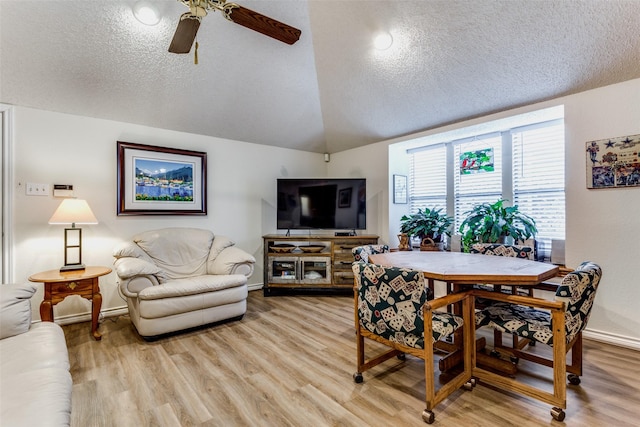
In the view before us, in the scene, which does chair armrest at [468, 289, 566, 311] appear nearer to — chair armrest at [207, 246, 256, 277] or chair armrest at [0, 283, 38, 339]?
chair armrest at [207, 246, 256, 277]

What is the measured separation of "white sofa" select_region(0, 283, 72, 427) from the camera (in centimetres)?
103

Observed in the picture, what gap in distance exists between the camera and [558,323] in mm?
1672

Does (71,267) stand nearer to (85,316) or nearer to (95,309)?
(95,309)

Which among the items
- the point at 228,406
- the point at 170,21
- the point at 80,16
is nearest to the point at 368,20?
the point at 170,21

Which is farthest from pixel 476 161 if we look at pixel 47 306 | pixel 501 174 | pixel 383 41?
pixel 47 306

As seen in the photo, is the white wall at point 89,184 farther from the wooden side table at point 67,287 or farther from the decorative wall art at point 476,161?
the decorative wall art at point 476,161

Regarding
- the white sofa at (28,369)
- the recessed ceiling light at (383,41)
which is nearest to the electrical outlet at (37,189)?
the white sofa at (28,369)

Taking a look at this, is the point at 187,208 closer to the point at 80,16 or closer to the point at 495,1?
the point at 80,16

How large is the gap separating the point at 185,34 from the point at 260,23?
1.75ft

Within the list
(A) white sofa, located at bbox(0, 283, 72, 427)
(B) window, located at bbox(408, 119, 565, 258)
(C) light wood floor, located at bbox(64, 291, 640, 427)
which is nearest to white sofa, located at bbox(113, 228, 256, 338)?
(C) light wood floor, located at bbox(64, 291, 640, 427)

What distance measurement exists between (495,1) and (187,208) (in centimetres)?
386

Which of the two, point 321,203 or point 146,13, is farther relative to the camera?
point 321,203

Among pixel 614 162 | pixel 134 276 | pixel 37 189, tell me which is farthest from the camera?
pixel 37 189

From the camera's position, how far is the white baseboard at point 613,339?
8.25ft
